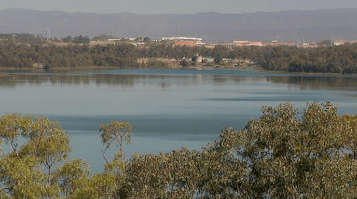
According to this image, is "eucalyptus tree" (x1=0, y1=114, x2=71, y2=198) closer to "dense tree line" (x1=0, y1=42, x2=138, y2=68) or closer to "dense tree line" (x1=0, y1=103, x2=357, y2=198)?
"dense tree line" (x1=0, y1=103, x2=357, y2=198)

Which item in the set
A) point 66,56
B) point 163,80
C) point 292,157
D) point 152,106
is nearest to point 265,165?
point 292,157

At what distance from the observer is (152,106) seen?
164 ft

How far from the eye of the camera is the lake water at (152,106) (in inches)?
1280

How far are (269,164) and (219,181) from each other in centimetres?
89

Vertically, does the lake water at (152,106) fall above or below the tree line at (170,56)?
below

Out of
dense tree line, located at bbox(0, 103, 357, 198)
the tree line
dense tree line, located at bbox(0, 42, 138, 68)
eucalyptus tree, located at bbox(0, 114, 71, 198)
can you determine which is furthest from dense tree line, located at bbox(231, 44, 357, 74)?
dense tree line, located at bbox(0, 103, 357, 198)

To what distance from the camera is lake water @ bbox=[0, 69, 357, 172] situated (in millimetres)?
32500

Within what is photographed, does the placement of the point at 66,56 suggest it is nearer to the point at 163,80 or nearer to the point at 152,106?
the point at 163,80

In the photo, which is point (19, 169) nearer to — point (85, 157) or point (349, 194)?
point (349, 194)

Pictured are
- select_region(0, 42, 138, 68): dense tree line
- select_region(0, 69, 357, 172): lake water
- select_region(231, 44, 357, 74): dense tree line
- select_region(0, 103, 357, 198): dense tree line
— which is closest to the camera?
select_region(0, 103, 357, 198): dense tree line

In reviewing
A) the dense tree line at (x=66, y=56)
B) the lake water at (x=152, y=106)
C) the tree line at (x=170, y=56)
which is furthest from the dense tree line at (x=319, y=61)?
the dense tree line at (x=66, y=56)

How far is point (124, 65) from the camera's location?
130m

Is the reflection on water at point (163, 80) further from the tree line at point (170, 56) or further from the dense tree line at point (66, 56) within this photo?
the dense tree line at point (66, 56)

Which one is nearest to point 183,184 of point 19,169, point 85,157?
point 19,169
